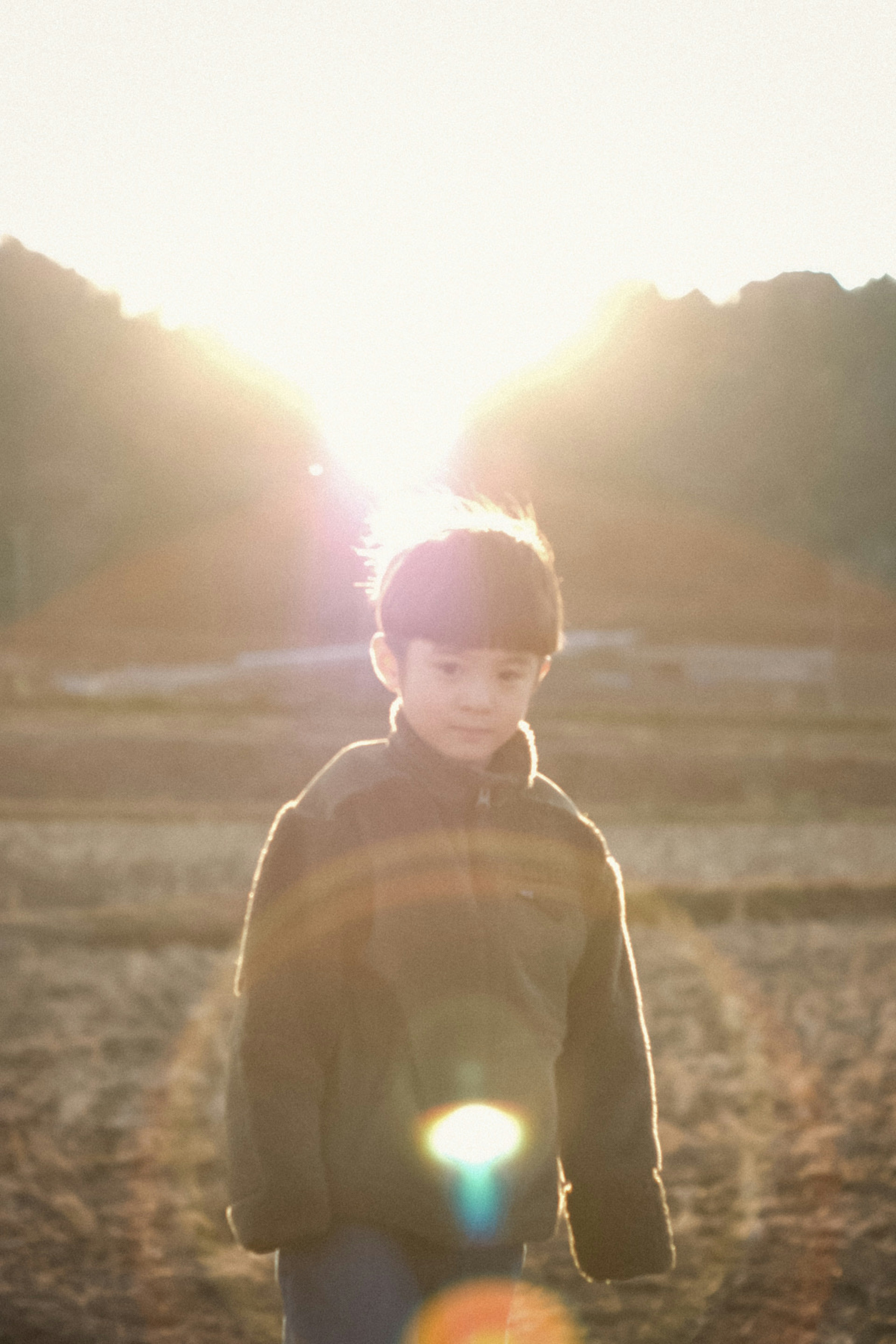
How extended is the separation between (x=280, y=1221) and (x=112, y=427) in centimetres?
4399

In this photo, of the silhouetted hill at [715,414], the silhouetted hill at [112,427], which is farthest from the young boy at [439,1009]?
the silhouetted hill at [112,427]

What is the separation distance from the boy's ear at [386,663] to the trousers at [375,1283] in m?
0.85

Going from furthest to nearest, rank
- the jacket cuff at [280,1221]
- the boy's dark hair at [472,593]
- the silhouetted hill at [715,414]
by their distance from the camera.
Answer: the silhouetted hill at [715,414] < the boy's dark hair at [472,593] < the jacket cuff at [280,1221]

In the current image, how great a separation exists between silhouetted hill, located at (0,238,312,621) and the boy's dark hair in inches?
1577

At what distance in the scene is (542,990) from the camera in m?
2.11

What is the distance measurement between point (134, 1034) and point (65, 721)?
52.5 ft

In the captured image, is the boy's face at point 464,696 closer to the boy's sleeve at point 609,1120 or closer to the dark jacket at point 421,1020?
the dark jacket at point 421,1020

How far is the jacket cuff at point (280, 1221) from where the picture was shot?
1937 mm

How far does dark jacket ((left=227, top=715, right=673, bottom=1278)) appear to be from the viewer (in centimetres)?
197

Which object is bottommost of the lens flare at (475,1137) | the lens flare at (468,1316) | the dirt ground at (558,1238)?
the dirt ground at (558,1238)

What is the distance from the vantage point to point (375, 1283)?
1.97m

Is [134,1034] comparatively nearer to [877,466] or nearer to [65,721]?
[65,721]

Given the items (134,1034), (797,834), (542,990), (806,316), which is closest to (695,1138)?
(134,1034)

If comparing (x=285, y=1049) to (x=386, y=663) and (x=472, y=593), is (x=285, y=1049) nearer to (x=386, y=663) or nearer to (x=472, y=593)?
(x=386, y=663)
